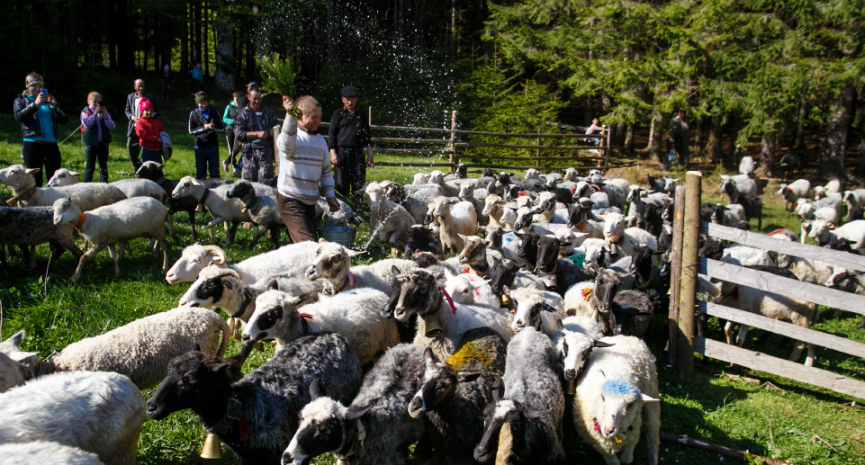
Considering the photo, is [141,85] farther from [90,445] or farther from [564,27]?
[564,27]

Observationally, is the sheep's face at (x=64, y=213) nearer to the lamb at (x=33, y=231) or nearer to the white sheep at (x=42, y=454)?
the lamb at (x=33, y=231)

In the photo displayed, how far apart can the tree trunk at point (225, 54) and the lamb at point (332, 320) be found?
22105mm

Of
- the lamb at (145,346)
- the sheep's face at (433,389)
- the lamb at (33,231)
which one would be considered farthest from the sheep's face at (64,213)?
the sheep's face at (433,389)

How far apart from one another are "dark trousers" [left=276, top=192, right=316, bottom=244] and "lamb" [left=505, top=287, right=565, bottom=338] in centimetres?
251

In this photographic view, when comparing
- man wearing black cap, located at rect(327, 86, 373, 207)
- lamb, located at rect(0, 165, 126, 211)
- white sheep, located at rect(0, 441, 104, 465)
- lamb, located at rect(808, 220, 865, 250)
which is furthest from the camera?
lamb, located at rect(808, 220, 865, 250)

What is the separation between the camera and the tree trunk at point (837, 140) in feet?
63.6

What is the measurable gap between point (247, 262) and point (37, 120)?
540 cm

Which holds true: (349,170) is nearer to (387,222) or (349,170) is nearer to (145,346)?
(387,222)

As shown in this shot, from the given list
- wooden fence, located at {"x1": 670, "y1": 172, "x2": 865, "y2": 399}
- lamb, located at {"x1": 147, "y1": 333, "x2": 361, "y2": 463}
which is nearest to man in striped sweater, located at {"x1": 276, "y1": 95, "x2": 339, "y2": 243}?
lamb, located at {"x1": 147, "y1": 333, "x2": 361, "y2": 463}

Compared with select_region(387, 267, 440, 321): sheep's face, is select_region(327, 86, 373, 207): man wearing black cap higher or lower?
higher

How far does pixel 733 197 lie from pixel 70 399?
1551cm

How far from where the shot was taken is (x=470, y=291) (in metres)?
5.95

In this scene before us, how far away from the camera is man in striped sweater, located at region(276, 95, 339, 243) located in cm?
587

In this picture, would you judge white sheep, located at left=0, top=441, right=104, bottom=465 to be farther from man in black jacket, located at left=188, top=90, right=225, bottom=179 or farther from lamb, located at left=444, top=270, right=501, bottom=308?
man in black jacket, located at left=188, top=90, right=225, bottom=179
